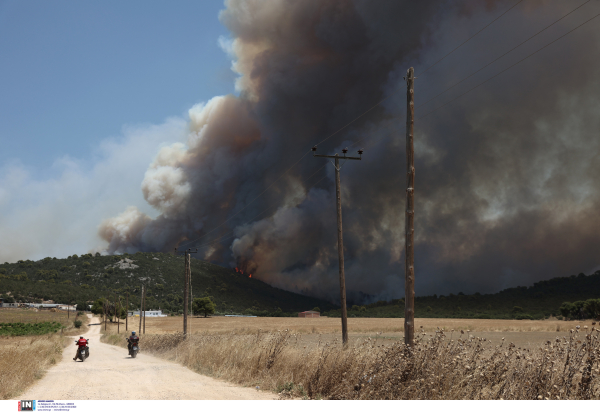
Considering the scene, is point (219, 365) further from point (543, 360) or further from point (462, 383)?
point (543, 360)

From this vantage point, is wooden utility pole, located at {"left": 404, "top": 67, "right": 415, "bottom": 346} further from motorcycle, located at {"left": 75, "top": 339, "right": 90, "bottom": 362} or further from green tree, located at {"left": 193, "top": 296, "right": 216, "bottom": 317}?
green tree, located at {"left": 193, "top": 296, "right": 216, "bottom": 317}

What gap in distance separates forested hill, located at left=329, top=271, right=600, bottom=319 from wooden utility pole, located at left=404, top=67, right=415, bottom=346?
121981 millimetres

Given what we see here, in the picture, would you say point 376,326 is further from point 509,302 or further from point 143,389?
point 509,302

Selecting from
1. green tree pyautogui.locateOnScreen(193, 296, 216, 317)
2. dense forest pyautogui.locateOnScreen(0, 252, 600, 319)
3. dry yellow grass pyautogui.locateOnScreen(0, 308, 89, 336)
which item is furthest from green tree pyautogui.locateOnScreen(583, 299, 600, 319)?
dry yellow grass pyautogui.locateOnScreen(0, 308, 89, 336)

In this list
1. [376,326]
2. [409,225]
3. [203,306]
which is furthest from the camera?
[203,306]

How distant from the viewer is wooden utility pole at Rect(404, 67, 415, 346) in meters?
11.6

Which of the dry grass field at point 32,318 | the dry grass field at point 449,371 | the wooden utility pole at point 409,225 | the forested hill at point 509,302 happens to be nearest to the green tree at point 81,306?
the dry grass field at point 32,318

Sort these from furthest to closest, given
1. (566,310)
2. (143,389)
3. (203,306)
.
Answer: (203,306) → (566,310) → (143,389)

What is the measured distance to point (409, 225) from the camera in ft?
40.2

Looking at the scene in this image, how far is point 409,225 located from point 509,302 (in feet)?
521

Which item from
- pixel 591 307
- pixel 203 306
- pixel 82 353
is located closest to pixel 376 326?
pixel 82 353

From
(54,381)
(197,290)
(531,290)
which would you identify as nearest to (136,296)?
(197,290)

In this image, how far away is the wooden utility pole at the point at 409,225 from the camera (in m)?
11.6

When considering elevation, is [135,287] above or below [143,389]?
below
